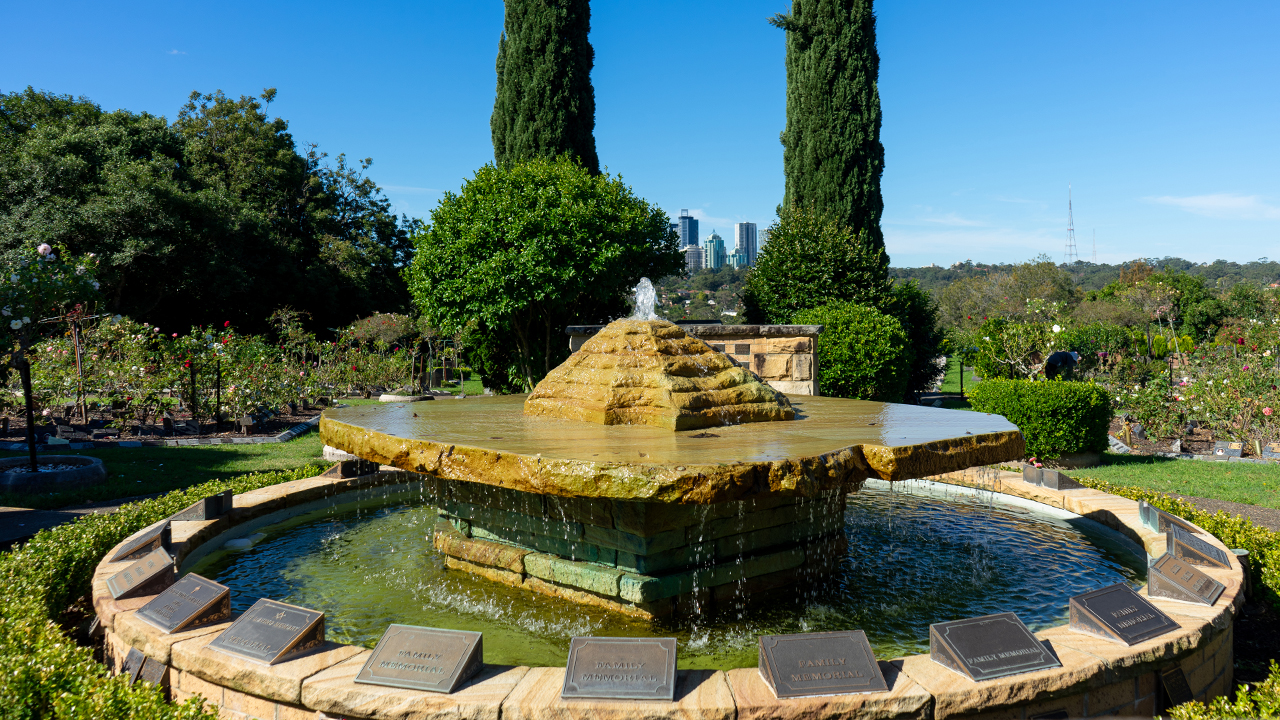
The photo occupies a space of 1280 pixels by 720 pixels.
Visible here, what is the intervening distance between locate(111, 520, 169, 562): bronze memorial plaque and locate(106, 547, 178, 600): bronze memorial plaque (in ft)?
1.09

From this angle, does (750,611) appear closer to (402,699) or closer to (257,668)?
(402,699)

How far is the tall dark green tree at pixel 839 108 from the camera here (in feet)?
49.3

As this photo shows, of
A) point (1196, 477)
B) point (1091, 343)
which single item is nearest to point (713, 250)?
point (1091, 343)

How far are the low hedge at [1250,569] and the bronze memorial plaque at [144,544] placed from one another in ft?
16.7

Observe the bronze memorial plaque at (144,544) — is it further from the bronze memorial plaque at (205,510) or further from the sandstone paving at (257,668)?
the sandstone paving at (257,668)

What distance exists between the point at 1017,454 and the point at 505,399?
14.6 feet

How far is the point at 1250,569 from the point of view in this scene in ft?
14.1

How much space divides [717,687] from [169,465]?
903 centimetres

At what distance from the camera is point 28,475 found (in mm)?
7324

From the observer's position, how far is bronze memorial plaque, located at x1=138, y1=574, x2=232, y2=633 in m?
3.07

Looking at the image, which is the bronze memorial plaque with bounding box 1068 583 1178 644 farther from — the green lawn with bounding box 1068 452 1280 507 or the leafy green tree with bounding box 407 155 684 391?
the leafy green tree with bounding box 407 155 684 391

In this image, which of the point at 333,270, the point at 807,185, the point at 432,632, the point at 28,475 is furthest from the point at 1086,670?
the point at 333,270

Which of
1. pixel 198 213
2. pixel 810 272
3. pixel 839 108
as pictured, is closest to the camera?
pixel 810 272

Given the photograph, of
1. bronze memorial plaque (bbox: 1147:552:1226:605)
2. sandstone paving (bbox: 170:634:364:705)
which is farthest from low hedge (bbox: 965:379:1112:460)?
sandstone paving (bbox: 170:634:364:705)
